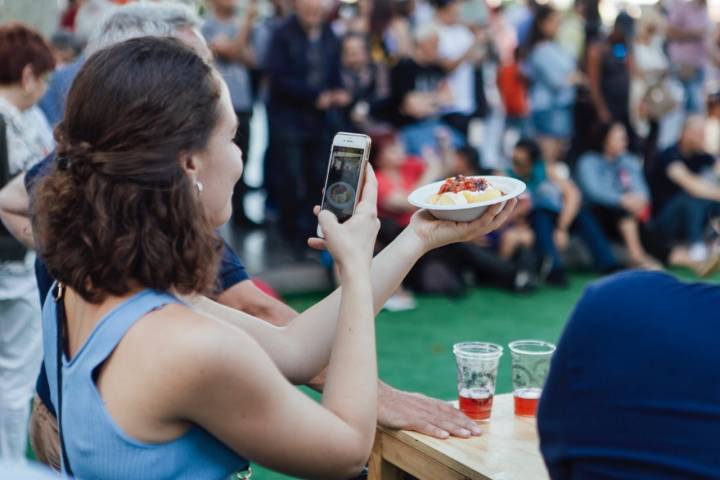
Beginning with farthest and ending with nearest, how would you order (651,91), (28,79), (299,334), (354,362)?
(651,91)
(28,79)
(299,334)
(354,362)

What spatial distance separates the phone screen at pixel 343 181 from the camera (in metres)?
1.84

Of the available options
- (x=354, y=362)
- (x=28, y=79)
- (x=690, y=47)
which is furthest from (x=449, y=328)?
(x=690, y=47)

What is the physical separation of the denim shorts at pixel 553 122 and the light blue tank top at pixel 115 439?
277 inches

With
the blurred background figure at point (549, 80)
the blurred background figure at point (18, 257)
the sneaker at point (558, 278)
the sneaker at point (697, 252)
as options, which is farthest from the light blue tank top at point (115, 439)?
the sneaker at point (697, 252)

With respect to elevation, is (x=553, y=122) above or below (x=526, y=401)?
below

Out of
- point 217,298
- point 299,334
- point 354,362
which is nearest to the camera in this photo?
point 354,362

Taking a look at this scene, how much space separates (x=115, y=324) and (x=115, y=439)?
0.18 metres

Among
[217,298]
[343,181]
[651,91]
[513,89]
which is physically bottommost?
[651,91]

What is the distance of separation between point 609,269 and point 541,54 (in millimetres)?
2068

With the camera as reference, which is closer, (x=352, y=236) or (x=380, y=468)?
(x=352, y=236)

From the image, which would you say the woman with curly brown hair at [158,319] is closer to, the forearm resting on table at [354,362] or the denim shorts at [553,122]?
the forearm resting on table at [354,362]

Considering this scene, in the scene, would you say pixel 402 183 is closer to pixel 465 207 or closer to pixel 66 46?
pixel 66 46

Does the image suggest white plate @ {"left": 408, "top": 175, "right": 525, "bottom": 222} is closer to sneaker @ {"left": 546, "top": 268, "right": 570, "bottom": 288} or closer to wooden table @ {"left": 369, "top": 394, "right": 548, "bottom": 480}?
wooden table @ {"left": 369, "top": 394, "right": 548, "bottom": 480}

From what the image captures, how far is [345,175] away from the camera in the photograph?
1.89 m
